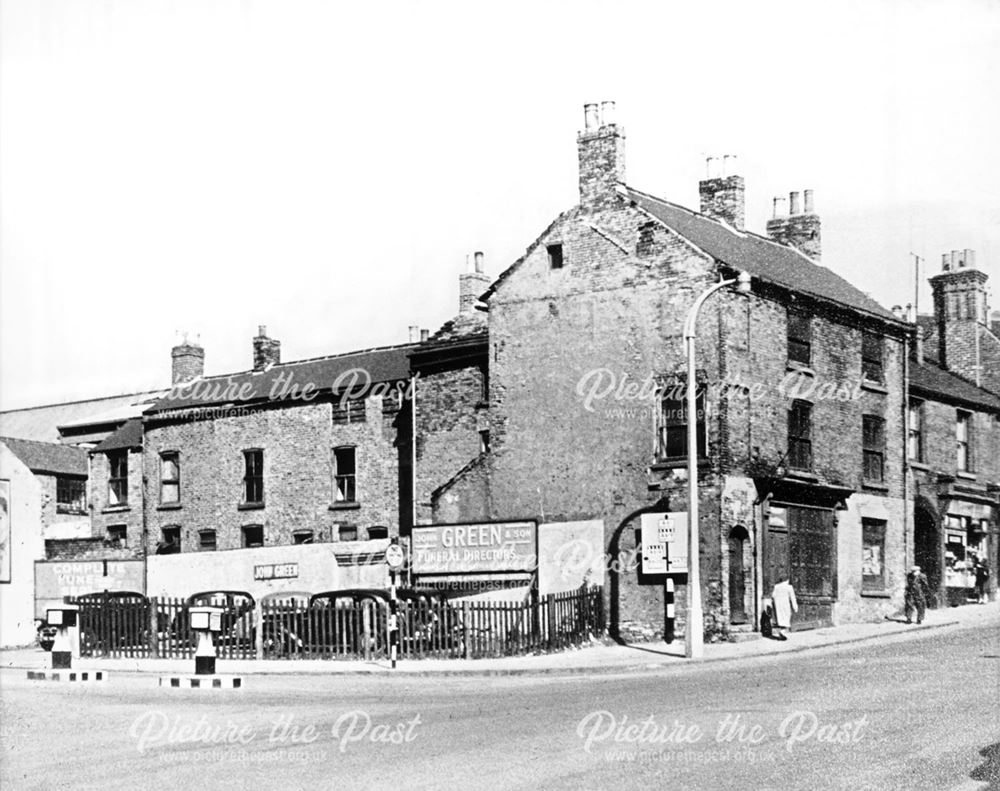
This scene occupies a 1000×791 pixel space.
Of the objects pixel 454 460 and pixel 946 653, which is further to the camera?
pixel 454 460

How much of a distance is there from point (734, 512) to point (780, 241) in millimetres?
11918

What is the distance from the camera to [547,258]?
114ft

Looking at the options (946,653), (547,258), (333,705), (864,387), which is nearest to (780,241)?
(864,387)

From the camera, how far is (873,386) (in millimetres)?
36531

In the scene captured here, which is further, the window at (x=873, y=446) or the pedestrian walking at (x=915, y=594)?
the window at (x=873, y=446)

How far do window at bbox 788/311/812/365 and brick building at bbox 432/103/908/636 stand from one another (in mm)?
44

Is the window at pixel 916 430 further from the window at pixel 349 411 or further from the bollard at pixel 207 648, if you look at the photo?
the bollard at pixel 207 648

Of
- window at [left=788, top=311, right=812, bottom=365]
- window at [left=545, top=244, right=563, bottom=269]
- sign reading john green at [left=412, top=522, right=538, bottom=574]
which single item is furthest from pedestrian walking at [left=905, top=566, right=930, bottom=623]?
window at [left=545, top=244, right=563, bottom=269]

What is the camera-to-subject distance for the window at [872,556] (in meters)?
35.8

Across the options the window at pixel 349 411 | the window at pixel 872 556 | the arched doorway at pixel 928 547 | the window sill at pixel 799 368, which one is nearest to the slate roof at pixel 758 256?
the window sill at pixel 799 368

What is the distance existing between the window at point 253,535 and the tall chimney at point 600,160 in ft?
54.1

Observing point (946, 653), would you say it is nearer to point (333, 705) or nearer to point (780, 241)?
point (333, 705)

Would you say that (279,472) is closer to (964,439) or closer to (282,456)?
(282,456)

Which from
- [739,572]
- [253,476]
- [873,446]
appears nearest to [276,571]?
[253,476]
